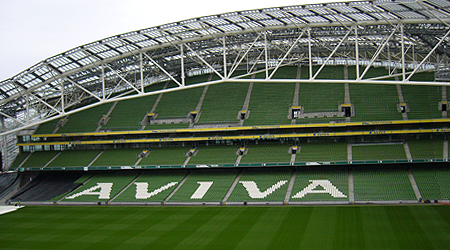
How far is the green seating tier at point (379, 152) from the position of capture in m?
31.8

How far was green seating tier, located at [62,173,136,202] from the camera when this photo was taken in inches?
1389

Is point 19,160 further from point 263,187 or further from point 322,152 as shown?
point 322,152

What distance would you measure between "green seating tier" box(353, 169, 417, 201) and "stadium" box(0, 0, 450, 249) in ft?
0.51

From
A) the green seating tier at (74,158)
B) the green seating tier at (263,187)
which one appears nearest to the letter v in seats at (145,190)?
the green seating tier at (263,187)

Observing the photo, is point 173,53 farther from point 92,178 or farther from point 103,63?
point 92,178

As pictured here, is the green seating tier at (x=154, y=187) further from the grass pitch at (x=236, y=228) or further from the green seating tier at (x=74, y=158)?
the green seating tier at (x=74, y=158)

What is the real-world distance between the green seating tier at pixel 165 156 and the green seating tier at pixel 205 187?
2.22 m

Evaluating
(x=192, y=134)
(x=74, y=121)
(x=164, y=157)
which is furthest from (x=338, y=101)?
(x=74, y=121)

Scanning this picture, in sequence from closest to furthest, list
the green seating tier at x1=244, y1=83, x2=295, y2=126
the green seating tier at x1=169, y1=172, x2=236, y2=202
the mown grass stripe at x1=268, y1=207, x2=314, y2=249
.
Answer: the mown grass stripe at x1=268, y1=207, x2=314, y2=249 < the green seating tier at x1=169, y1=172, x2=236, y2=202 < the green seating tier at x1=244, y1=83, x2=295, y2=126

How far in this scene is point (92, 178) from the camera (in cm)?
3941

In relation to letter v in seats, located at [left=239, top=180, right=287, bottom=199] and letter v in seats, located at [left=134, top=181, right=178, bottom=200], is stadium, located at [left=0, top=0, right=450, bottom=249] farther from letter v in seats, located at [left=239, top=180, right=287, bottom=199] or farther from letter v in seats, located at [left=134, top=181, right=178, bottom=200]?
letter v in seats, located at [left=134, top=181, right=178, bottom=200]

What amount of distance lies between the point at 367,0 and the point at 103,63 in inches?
786

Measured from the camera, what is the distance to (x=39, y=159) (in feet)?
137

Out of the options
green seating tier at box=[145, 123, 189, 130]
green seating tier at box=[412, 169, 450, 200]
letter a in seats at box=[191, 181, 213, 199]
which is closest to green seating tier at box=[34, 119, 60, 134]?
green seating tier at box=[145, 123, 189, 130]
